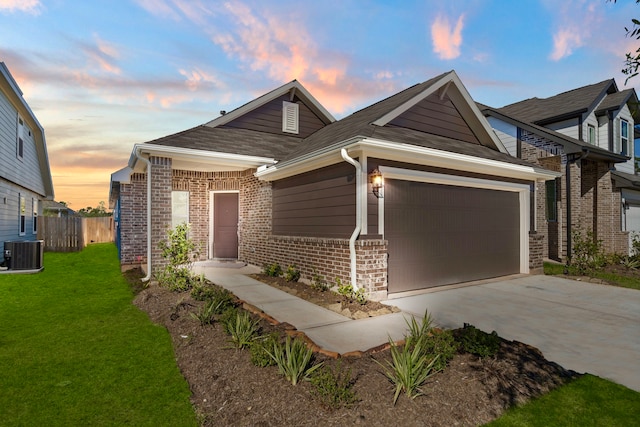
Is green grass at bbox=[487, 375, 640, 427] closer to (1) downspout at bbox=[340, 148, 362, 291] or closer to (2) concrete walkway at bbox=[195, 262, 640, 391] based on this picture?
(2) concrete walkway at bbox=[195, 262, 640, 391]

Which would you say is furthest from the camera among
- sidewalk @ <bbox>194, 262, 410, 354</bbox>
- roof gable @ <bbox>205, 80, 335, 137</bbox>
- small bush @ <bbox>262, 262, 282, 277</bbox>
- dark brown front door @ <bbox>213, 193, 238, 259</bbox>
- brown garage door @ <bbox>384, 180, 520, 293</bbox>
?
roof gable @ <bbox>205, 80, 335, 137</bbox>

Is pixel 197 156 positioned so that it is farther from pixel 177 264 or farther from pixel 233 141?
pixel 177 264

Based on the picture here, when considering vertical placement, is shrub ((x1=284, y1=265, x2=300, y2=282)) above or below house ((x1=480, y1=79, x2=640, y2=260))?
below

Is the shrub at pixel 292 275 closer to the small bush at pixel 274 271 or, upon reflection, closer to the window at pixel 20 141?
the small bush at pixel 274 271

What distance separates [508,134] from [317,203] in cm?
1166

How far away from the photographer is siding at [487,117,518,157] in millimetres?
15048

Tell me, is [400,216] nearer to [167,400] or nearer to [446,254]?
[446,254]

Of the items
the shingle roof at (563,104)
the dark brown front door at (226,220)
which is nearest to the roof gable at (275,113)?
the dark brown front door at (226,220)

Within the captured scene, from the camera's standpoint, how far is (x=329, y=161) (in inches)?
293

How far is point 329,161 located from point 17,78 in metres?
16.3

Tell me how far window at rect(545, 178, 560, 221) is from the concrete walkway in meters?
5.95

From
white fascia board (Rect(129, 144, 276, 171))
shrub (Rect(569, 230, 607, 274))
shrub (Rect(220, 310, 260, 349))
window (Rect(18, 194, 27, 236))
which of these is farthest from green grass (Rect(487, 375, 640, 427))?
window (Rect(18, 194, 27, 236))

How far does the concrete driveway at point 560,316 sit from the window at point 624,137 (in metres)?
12.0

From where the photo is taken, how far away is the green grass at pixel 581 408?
2.77 metres
